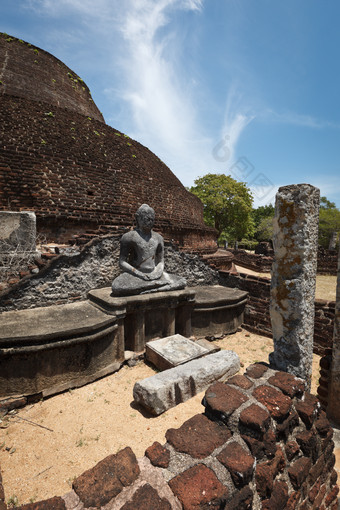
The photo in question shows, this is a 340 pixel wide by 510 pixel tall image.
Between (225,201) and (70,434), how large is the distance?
23.9 meters

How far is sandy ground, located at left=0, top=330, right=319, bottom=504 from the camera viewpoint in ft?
7.10

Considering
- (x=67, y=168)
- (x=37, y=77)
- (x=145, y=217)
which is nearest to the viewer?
(x=145, y=217)

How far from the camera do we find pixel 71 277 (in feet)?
14.3

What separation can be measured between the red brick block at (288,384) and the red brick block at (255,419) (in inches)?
14.0

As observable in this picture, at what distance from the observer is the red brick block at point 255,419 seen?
62.1 inches

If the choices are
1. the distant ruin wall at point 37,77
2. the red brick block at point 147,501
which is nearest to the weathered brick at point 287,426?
the red brick block at point 147,501

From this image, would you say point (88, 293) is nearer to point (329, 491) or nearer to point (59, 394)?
point (59, 394)

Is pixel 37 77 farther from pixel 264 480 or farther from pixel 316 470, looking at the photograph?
pixel 316 470

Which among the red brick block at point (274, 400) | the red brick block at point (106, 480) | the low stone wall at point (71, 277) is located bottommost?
the red brick block at point (106, 480)

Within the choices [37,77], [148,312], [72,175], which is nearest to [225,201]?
[37,77]

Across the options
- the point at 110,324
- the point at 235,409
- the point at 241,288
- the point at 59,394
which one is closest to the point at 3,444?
the point at 59,394

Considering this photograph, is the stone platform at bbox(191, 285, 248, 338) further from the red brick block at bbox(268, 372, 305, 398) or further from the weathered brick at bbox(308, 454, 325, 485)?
the weathered brick at bbox(308, 454, 325, 485)

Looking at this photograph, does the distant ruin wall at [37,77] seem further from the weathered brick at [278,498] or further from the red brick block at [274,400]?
the weathered brick at [278,498]

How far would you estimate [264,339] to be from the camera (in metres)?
5.36
